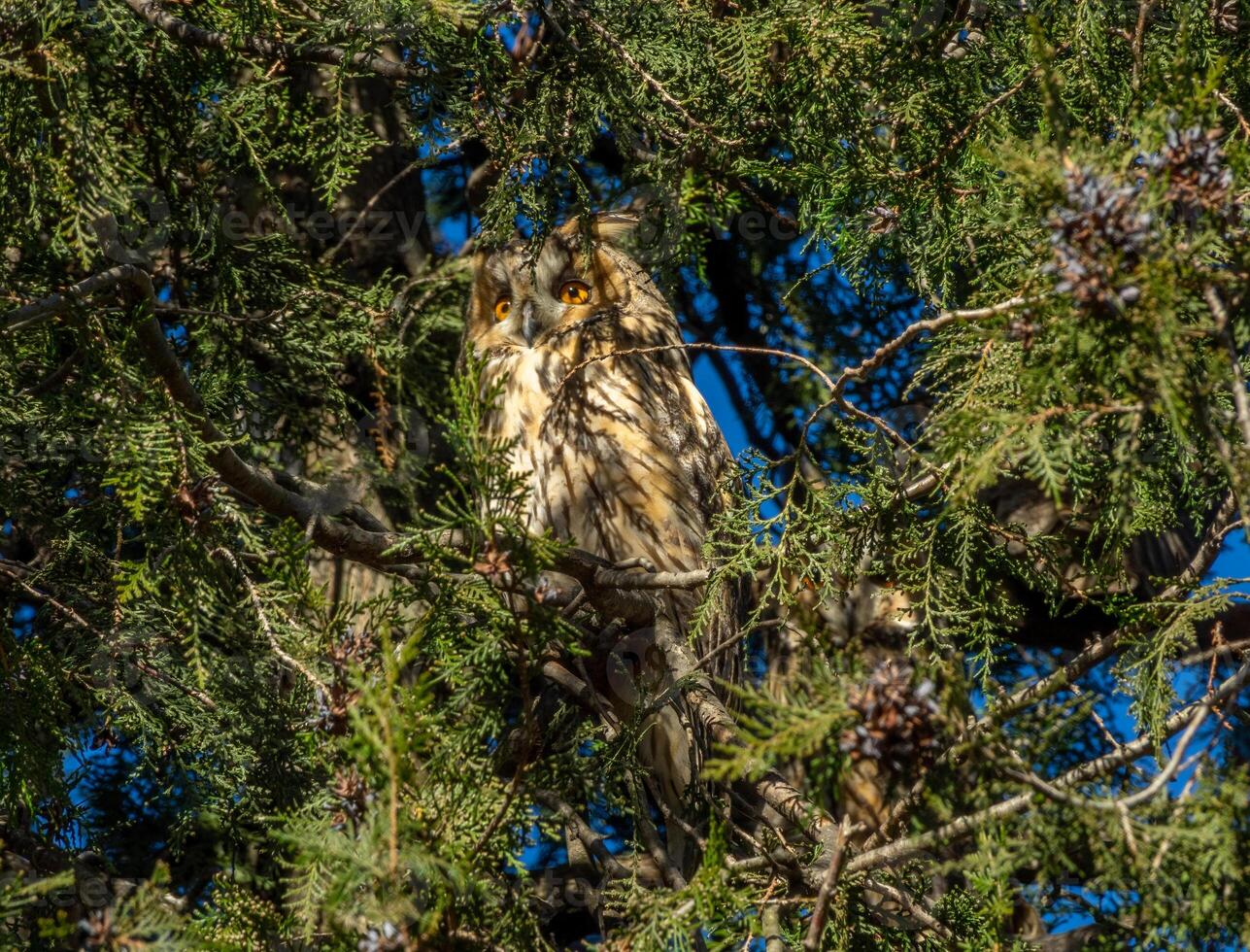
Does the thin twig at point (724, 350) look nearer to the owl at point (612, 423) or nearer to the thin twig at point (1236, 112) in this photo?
the owl at point (612, 423)

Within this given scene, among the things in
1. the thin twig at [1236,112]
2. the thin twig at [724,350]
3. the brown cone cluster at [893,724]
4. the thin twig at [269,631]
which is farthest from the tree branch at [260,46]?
the brown cone cluster at [893,724]

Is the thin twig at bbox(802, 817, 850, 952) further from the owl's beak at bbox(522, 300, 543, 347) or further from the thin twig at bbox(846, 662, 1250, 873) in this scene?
the owl's beak at bbox(522, 300, 543, 347)

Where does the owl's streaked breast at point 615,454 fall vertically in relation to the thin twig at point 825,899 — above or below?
above

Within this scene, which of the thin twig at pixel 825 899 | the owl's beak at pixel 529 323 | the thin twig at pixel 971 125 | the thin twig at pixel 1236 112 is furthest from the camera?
the owl's beak at pixel 529 323

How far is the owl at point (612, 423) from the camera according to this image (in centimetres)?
291

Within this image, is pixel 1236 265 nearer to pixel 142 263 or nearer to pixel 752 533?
pixel 752 533

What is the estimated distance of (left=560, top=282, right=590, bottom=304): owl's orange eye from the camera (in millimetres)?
3199

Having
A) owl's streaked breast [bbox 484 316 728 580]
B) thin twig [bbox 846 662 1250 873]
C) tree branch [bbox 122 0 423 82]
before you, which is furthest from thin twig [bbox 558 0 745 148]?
thin twig [bbox 846 662 1250 873]

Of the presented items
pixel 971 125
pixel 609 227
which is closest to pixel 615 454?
pixel 609 227

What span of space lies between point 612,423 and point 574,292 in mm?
474

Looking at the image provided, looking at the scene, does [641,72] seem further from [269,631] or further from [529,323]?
[269,631]

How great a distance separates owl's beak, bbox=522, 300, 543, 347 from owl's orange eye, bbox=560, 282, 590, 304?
0.34 ft

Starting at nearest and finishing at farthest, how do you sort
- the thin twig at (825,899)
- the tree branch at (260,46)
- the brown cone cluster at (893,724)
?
the brown cone cluster at (893,724) < the thin twig at (825,899) < the tree branch at (260,46)

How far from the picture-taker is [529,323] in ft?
10.2
